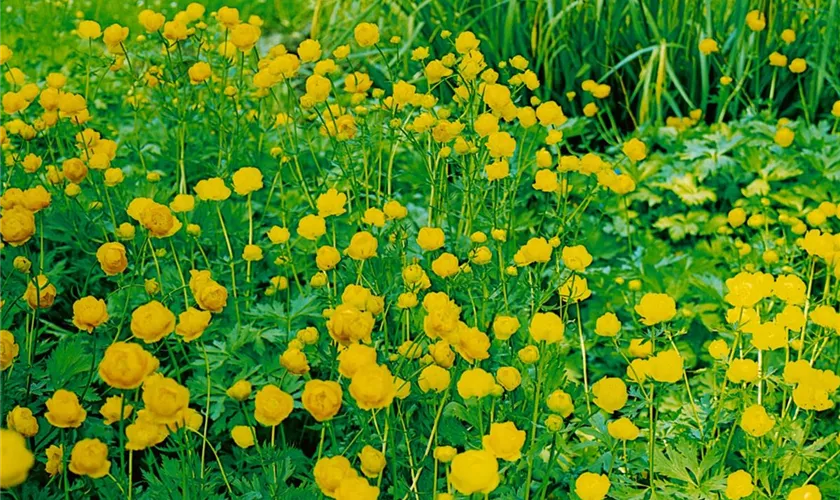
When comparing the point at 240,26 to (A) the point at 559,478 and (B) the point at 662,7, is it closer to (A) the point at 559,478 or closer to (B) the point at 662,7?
(A) the point at 559,478

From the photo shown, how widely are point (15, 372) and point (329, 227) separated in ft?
2.87

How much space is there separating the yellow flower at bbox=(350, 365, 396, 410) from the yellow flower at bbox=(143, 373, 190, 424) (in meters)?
0.20

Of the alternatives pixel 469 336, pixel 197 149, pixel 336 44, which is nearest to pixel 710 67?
pixel 336 44

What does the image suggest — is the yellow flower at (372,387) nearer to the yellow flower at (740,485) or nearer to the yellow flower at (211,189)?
the yellow flower at (740,485)

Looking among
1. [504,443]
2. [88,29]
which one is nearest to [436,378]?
[504,443]

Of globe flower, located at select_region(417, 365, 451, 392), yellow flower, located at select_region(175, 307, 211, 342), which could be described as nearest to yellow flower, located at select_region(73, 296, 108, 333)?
yellow flower, located at select_region(175, 307, 211, 342)

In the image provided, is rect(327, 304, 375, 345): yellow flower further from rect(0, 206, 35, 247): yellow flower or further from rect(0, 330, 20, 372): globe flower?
rect(0, 206, 35, 247): yellow flower

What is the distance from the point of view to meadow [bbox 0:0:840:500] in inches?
49.8

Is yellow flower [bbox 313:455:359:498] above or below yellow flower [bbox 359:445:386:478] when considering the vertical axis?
above

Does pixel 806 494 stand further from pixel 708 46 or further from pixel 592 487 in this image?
pixel 708 46

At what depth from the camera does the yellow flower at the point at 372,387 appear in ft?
3.45

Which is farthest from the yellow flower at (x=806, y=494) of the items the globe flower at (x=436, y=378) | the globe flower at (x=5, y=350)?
the globe flower at (x=5, y=350)

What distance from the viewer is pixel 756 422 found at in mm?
1358

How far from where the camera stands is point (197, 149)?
8.46ft
